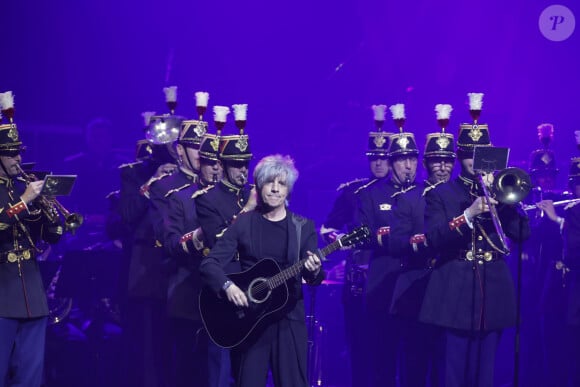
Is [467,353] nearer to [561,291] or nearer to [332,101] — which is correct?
[561,291]

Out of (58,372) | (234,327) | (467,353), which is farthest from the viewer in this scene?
(58,372)

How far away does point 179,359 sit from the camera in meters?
7.42

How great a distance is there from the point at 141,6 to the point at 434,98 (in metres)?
4.96

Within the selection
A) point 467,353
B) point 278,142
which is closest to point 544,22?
point 278,142

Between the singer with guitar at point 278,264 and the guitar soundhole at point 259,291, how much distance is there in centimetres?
4

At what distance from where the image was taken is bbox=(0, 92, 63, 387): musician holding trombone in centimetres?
655

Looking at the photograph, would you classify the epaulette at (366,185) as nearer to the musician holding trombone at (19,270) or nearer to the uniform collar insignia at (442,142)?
the uniform collar insignia at (442,142)

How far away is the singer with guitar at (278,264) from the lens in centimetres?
600

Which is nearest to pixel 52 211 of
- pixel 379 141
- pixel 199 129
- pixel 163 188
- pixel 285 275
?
pixel 163 188

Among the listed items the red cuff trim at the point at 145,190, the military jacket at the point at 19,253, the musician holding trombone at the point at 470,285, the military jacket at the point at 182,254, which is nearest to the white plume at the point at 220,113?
the military jacket at the point at 182,254

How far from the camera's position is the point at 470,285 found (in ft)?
23.0

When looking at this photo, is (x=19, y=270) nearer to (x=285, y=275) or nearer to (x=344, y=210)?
(x=285, y=275)

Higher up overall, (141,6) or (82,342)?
(141,6)

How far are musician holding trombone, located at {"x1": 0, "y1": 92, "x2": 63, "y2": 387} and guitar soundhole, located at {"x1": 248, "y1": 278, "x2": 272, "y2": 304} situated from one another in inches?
73.5
